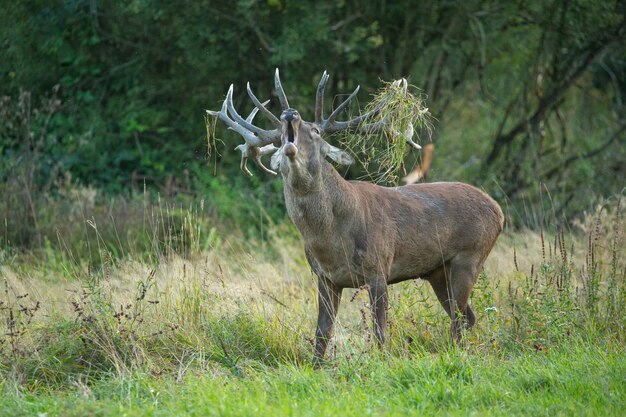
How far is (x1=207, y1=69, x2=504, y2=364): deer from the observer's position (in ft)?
25.1

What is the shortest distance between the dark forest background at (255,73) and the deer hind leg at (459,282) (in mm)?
5404

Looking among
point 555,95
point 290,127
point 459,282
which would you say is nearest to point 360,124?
point 290,127

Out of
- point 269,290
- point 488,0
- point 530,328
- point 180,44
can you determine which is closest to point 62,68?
point 180,44

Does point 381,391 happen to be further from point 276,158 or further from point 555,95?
point 555,95

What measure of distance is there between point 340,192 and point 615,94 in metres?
12.4

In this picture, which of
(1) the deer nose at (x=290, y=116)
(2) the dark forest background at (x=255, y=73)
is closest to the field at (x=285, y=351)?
(1) the deer nose at (x=290, y=116)

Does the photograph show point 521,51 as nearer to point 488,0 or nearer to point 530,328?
point 488,0

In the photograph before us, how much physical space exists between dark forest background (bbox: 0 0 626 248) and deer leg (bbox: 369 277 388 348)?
6.07 m

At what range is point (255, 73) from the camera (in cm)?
1565

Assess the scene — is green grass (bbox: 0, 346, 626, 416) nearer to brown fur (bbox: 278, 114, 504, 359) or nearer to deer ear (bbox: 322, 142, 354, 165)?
brown fur (bbox: 278, 114, 504, 359)

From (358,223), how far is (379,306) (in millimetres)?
712

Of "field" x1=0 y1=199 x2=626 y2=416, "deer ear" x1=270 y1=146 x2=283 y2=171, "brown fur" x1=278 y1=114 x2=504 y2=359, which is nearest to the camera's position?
"field" x1=0 y1=199 x2=626 y2=416

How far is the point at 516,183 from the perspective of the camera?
1650 centimetres

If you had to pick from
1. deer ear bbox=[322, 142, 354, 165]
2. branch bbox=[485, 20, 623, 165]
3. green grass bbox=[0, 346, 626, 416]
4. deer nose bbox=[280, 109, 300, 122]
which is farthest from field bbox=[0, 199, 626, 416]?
branch bbox=[485, 20, 623, 165]
